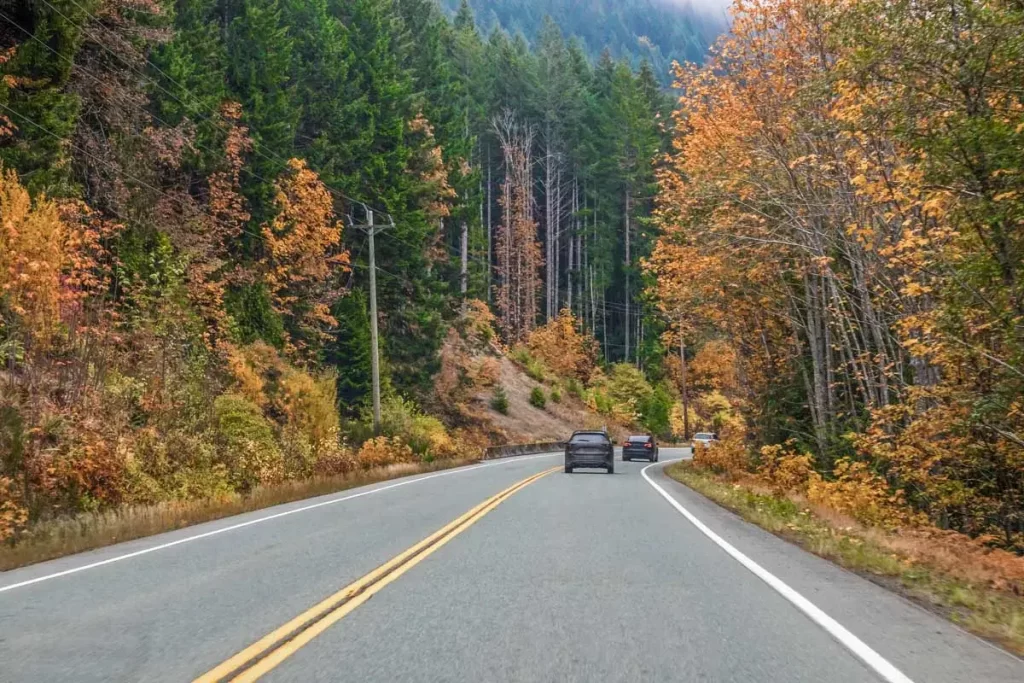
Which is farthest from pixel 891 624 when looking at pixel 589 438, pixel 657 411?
pixel 657 411

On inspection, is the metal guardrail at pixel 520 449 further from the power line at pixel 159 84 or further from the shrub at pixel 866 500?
the shrub at pixel 866 500

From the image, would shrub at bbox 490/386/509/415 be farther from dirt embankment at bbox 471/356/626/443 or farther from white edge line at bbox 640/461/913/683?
white edge line at bbox 640/461/913/683

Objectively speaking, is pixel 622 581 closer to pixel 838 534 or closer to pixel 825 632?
pixel 825 632

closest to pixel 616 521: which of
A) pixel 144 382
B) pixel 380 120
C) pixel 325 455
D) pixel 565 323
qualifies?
pixel 144 382

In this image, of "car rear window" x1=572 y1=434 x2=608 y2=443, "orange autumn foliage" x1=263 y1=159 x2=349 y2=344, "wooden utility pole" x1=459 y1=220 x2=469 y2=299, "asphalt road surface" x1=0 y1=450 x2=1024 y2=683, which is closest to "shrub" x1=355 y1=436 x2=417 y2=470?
"orange autumn foliage" x1=263 y1=159 x2=349 y2=344

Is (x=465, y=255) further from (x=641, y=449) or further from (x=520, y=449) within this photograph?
(x=641, y=449)

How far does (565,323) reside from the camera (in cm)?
7600

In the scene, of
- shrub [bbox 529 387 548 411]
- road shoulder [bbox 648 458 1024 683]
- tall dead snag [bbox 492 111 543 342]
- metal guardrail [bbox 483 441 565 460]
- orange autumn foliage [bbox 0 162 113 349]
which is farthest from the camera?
tall dead snag [bbox 492 111 543 342]

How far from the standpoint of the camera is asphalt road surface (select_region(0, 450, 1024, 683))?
5.73 metres

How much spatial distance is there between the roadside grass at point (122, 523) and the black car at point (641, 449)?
1127 inches

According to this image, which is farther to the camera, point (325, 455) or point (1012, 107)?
point (325, 455)

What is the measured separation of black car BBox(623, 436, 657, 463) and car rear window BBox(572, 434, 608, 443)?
1490 centimetres

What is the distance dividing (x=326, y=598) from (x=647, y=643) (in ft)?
10.2

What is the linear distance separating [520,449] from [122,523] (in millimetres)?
40426
